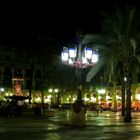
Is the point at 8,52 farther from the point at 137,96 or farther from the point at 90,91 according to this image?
the point at 137,96

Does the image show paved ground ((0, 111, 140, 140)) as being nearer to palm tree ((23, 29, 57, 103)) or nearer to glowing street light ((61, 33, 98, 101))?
glowing street light ((61, 33, 98, 101))

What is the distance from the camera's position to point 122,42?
39.8 metres

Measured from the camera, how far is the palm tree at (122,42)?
130 feet

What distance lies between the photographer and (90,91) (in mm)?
90125

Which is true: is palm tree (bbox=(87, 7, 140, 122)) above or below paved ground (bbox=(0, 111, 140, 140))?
above

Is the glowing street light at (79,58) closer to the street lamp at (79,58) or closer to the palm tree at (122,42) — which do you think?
the street lamp at (79,58)

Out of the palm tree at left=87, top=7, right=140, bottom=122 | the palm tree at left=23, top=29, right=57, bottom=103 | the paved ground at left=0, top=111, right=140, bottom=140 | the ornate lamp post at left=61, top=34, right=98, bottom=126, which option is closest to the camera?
the paved ground at left=0, top=111, right=140, bottom=140

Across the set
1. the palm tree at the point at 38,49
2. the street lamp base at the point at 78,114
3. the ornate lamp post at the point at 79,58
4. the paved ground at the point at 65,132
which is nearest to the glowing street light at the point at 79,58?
the ornate lamp post at the point at 79,58

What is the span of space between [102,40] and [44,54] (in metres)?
35.8

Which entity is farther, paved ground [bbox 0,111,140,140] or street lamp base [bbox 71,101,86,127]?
street lamp base [bbox 71,101,86,127]

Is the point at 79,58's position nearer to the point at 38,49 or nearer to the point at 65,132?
the point at 65,132

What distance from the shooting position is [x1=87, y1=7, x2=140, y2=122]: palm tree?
130 feet

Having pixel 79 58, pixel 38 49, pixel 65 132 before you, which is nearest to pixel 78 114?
pixel 79 58

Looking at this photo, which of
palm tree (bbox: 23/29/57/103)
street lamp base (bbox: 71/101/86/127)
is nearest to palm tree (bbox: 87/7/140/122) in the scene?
street lamp base (bbox: 71/101/86/127)
